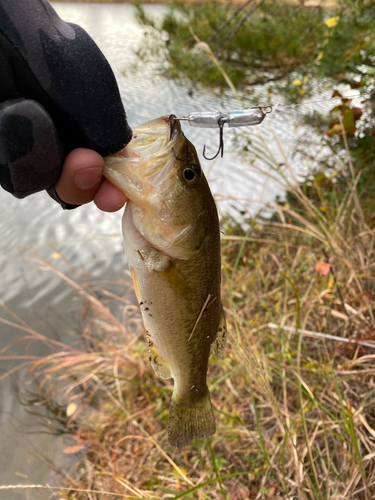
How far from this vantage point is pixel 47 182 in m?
0.91

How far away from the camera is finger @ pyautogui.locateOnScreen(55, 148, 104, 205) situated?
920mm

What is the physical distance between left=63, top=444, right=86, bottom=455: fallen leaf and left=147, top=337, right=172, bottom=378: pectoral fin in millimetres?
1692

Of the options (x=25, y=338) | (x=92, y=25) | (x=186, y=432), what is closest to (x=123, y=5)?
(x=92, y=25)

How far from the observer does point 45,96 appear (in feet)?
2.71

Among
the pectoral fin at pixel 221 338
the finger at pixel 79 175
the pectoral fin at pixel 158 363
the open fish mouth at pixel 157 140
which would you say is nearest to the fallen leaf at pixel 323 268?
the pectoral fin at pixel 221 338

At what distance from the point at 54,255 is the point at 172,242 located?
9.87ft

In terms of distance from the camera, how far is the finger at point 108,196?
107 cm

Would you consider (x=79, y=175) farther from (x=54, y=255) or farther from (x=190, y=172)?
(x=54, y=255)

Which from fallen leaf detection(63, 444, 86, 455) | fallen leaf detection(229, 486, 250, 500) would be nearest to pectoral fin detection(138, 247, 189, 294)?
fallen leaf detection(229, 486, 250, 500)

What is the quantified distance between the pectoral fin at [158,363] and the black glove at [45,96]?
2.47ft

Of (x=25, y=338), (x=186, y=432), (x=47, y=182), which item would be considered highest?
(x=47, y=182)

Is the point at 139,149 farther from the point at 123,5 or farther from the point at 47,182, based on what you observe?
the point at 123,5

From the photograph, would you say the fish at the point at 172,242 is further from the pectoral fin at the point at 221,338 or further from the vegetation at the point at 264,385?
the vegetation at the point at 264,385

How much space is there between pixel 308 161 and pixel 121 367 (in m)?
3.68
